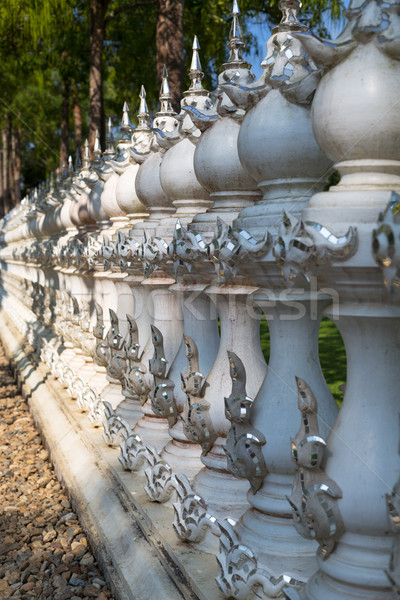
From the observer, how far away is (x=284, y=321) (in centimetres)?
211

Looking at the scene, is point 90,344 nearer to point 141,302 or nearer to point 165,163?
point 141,302

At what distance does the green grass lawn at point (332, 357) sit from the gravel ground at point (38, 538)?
2539 mm

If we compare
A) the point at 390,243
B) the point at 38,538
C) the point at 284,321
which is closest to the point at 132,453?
the point at 38,538

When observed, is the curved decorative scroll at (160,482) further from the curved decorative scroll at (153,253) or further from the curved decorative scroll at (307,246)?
the curved decorative scroll at (307,246)

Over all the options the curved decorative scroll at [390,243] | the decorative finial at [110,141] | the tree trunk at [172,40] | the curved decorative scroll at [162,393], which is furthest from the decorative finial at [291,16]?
the tree trunk at [172,40]

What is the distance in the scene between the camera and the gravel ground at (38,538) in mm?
3057

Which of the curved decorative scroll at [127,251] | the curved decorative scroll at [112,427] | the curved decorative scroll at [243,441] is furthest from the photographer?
the curved decorative scroll at [112,427]

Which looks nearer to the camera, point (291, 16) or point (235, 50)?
point (291, 16)

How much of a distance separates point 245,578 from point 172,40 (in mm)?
5803

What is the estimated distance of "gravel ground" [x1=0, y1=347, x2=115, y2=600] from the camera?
306 centimetres

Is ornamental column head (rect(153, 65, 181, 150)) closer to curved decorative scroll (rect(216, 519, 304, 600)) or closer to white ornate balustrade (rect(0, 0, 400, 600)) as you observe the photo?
white ornate balustrade (rect(0, 0, 400, 600))

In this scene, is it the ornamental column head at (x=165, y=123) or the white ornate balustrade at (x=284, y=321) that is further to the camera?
the ornamental column head at (x=165, y=123)

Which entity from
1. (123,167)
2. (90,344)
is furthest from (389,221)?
(90,344)

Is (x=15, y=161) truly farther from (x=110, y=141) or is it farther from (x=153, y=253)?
(x=153, y=253)
